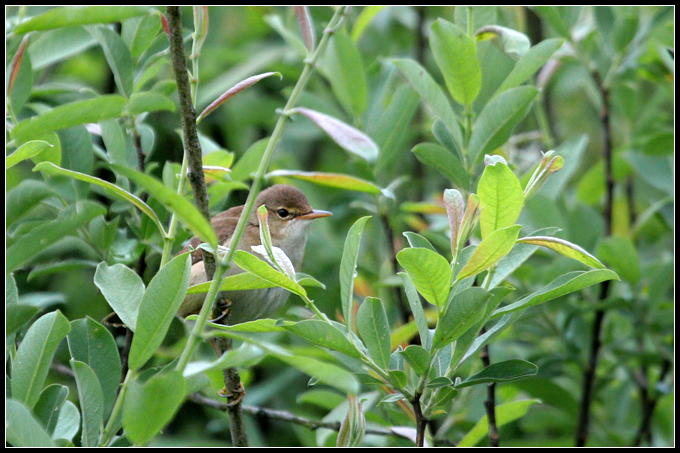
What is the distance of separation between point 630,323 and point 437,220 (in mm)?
1142

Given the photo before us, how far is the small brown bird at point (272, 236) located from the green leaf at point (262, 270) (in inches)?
48.3

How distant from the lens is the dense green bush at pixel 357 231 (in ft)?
5.62

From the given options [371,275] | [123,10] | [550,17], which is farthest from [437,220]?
[123,10]

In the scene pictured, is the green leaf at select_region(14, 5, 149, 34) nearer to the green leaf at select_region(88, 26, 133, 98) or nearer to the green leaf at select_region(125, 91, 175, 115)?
the green leaf at select_region(125, 91, 175, 115)

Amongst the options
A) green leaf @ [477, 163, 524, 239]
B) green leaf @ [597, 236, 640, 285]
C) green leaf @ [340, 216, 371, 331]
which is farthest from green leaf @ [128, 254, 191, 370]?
green leaf @ [597, 236, 640, 285]

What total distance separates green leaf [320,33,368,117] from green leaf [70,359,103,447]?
1.84 metres

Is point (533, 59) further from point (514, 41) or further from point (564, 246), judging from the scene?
point (564, 246)

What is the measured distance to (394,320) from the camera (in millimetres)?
3281

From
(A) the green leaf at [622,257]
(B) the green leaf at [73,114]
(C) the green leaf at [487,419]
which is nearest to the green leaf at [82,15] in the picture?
(B) the green leaf at [73,114]

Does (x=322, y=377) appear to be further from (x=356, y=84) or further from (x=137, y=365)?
A: (x=356, y=84)

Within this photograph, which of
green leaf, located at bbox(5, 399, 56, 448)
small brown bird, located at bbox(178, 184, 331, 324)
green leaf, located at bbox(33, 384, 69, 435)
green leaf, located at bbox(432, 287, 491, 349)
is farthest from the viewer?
small brown bird, located at bbox(178, 184, 331, 324)

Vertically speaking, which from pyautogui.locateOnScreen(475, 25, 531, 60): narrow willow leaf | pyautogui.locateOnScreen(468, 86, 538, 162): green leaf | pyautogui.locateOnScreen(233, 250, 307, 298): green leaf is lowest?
pyautogui.locateOnScreen(233, 250, 307, 298): green leaf

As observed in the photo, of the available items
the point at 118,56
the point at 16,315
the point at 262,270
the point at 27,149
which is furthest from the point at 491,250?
the point at 118,56

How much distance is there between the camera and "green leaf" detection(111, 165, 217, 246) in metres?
1.34
